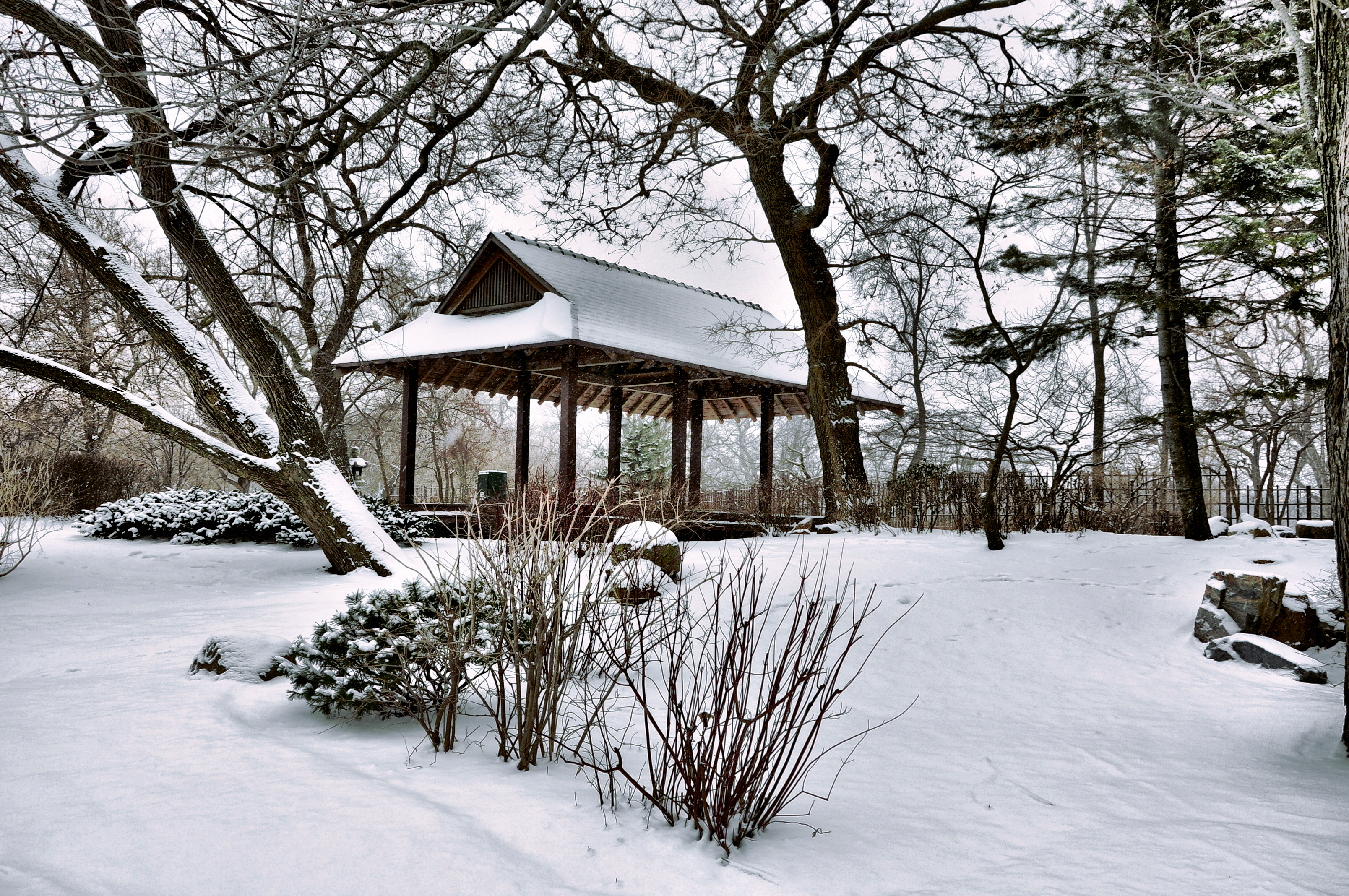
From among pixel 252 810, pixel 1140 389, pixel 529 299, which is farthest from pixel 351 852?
pixel 1140 389

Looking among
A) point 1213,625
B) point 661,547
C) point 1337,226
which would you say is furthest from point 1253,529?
point 661,547

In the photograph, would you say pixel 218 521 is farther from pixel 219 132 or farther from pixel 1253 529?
pixel 1253 529

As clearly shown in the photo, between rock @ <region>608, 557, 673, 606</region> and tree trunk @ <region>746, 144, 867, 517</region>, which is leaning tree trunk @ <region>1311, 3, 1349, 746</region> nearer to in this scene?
rock @ <region>608, 557, 673, 606</region>

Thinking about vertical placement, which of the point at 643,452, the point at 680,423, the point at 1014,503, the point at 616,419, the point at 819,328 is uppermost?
the point at 819,328

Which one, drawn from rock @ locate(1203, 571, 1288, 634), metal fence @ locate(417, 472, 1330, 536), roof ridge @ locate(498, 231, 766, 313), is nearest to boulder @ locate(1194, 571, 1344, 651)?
rock @ locate(1203, 571, 1288, 634)

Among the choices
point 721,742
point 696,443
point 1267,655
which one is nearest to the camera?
point 721,742

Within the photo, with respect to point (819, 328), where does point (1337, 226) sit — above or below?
below

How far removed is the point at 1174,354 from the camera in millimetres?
Result: 9883

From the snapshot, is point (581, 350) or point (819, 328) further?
point (581, 350)

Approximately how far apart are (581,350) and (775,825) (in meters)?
9.82

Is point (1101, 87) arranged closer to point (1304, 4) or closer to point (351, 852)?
point (1304, 4)

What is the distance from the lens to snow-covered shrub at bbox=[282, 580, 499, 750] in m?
3.76

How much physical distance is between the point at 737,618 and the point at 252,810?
1.77 m

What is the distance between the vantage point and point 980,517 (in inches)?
383
